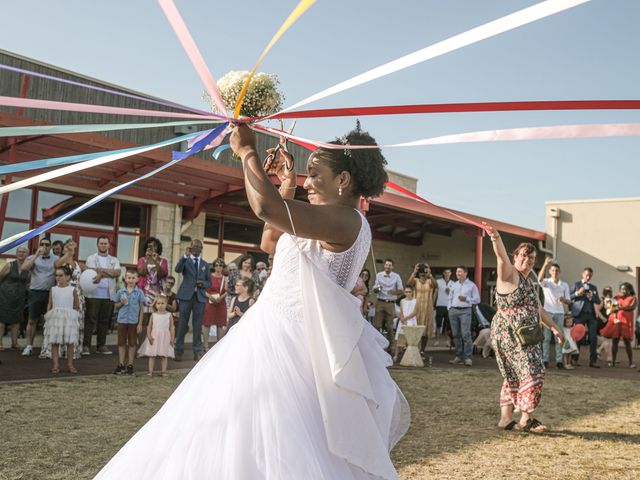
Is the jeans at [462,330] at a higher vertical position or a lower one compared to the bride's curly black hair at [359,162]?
lower

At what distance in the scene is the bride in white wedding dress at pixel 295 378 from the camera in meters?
1.90

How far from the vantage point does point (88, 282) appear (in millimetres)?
9531

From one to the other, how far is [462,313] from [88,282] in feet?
20.8

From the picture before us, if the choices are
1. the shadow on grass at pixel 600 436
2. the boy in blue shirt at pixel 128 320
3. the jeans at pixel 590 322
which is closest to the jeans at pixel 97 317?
the boy in blue shirt at pixel 128 320

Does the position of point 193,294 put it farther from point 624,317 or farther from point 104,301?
point 624,317

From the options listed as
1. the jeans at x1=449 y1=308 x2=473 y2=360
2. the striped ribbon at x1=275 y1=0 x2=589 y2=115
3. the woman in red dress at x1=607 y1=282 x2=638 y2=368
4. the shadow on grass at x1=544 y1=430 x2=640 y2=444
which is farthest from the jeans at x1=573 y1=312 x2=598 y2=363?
the striped ribbon at x1=275 y1=0 x2=589 y2=115

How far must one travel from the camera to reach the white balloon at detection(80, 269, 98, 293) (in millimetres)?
9469

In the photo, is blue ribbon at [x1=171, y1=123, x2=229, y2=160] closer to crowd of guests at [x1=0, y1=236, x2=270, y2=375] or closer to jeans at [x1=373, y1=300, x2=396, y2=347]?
crowd of guests at [x1=0, y1=236, x2=270, y2=375]

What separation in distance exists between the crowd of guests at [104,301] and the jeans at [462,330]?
3.89 meters

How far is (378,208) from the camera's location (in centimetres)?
1742

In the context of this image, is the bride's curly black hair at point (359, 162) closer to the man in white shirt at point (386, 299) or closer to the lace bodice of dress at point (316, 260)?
the lace bodice of dress at point (316, 260)

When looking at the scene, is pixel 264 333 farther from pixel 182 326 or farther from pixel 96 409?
pixel 182 326

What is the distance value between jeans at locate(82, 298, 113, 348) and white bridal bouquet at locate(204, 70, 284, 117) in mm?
7479

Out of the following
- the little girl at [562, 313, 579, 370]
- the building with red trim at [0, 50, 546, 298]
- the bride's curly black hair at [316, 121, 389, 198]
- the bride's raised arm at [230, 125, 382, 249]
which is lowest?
the little girl at [562, 313, 579, 370]
